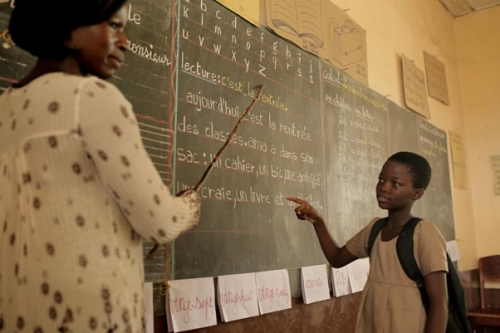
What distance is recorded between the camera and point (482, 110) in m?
4.74

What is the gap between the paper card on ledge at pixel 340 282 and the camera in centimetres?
250

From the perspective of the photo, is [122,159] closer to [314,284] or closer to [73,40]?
[73,40]

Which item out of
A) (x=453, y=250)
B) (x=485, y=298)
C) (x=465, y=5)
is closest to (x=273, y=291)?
(x=453, y=250)

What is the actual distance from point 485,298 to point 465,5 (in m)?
3.02

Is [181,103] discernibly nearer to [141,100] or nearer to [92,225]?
[141,100]

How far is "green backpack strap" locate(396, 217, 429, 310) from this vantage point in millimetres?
1629

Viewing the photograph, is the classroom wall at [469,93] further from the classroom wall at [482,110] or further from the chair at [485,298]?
the chair at [485,298]

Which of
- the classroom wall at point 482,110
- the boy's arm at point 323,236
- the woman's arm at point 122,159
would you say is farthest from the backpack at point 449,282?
the classroom wall at point 482,110

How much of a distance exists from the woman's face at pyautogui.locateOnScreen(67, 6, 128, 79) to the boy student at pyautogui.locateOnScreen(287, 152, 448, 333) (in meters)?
1.04

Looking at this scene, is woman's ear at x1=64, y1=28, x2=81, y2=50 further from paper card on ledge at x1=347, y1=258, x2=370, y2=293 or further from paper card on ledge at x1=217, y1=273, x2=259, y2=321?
paper card on ledge at x1=347, y1=258, x2=370, y2=293

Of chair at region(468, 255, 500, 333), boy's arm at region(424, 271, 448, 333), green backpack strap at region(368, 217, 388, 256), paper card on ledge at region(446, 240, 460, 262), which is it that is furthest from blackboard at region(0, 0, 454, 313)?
chair at region(468, 255, 500, 333)

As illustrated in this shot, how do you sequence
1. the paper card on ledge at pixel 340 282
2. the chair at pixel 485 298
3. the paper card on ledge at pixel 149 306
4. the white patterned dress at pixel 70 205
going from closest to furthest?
the white patterned dress at pixel 70 205
the paper card on ledge at pixel 149 306
the paper card on ledge at pixel 340 282
the chair at pixel 485 298

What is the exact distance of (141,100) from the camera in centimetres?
154

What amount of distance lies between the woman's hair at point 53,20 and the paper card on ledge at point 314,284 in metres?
1.70
